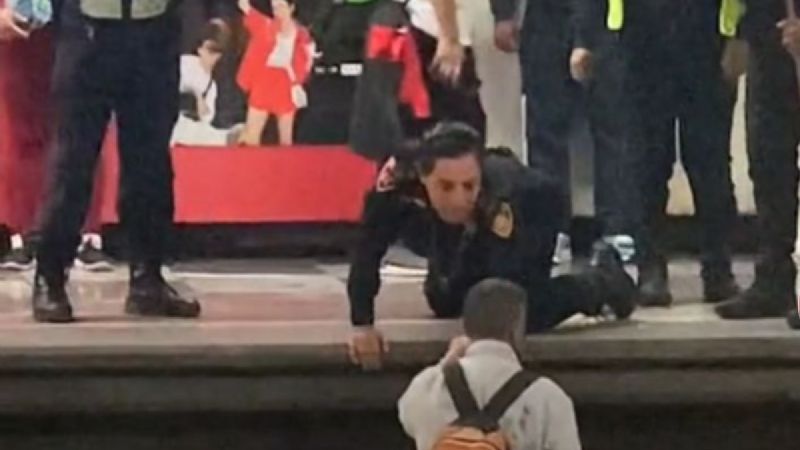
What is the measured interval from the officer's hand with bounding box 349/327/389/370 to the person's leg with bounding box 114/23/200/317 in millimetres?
591

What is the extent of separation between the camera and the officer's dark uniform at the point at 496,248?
162 inches

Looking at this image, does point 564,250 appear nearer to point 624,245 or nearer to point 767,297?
point 624,245

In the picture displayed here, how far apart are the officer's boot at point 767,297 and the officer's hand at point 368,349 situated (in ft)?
2.68

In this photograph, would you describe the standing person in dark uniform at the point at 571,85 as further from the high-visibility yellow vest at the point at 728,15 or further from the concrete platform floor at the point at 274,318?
the concrete platform floor at the point at 274,318

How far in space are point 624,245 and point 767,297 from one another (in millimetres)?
593

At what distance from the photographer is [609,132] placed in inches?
199

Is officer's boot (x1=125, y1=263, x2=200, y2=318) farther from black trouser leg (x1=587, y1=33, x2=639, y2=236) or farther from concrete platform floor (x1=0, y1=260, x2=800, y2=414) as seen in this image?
black trouser leg (x1=587, y1=33, x2=639, y2=236)

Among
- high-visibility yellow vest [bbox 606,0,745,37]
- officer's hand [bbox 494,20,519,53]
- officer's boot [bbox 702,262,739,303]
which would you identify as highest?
high-visibility yellow vest [bbox 606,0,745,37]

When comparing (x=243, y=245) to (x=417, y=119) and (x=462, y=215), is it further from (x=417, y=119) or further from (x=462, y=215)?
(x=462, y=215)

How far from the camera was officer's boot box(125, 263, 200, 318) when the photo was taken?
14.8 feet

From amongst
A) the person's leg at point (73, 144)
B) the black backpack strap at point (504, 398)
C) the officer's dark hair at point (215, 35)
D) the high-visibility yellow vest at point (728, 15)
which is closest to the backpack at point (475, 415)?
the black backpack strap at point (504, 398)

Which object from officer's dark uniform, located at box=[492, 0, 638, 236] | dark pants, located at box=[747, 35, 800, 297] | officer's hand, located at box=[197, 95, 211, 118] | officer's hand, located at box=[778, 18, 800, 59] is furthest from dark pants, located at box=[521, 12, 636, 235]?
officer's hand, located at box=[197, 95, 211, 118]

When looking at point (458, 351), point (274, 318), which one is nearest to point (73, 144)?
point (274, 318)

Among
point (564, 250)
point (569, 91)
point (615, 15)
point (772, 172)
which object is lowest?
point (564, 250)
